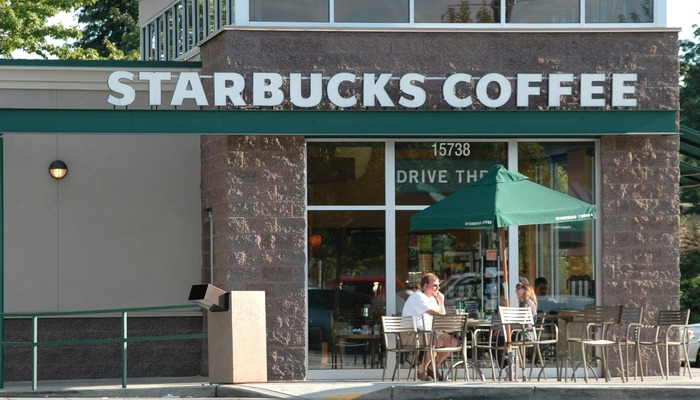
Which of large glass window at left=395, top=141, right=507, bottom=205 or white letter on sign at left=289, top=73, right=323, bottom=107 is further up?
white letter on sign at left=289, top=73, right=323, bottom=107

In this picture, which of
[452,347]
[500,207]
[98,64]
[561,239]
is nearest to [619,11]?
[561,239]

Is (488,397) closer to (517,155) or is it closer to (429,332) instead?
(429,332)

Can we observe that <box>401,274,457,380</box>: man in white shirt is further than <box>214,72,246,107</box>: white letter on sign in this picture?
No

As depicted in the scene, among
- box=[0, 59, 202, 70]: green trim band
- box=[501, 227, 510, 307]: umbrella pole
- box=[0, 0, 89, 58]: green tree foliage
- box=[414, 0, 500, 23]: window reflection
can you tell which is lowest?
box=[501, 227, 510, 307]: umbrella pole

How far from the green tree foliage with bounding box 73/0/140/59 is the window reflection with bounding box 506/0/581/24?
3017cm

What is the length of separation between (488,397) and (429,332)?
4.28 feet

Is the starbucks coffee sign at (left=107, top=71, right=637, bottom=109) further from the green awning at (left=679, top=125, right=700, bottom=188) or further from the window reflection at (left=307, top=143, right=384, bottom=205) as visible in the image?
the green awning at (left=679, top=125, right=700, bottom=188)

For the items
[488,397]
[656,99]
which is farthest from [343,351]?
[656,99]

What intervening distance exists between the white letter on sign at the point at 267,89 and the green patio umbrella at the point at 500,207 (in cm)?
243

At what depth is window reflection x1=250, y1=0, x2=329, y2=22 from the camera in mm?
16328

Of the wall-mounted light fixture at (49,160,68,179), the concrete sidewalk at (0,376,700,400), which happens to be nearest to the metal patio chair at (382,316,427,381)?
the concrete sidewalk at (0,376,700,400)

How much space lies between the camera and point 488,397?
14109 millimetres

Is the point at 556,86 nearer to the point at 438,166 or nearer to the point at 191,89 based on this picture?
the point at 438,166

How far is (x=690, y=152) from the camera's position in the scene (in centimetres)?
1941
